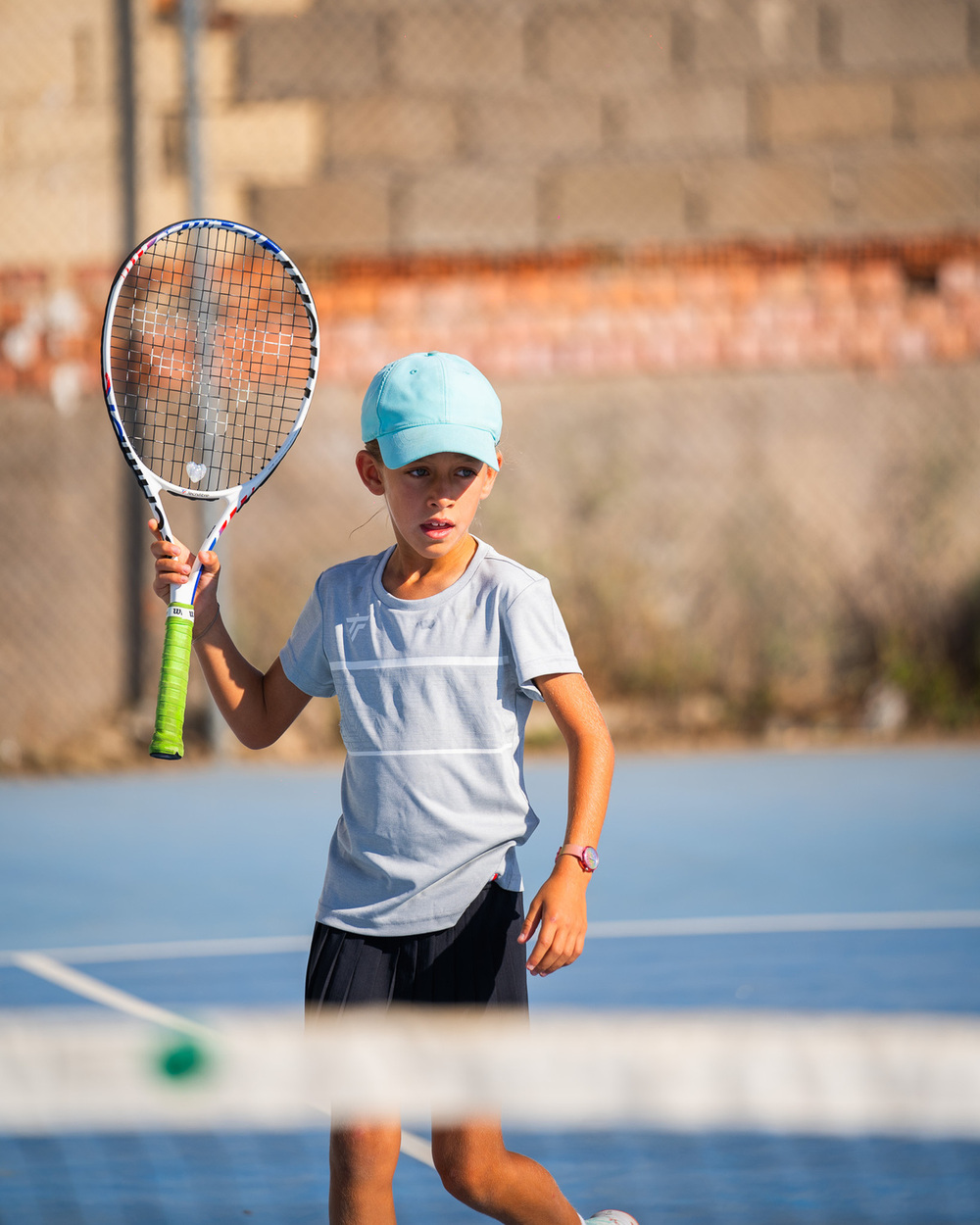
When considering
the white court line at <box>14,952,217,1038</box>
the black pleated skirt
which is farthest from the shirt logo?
the white court line at <box>14,952,217,1038</box>

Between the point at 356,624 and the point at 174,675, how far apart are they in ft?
0.88

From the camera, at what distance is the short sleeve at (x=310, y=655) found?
215 cm

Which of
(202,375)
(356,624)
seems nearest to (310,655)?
(356,624)

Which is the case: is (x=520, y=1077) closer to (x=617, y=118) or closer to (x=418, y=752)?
(x=418, y=752)

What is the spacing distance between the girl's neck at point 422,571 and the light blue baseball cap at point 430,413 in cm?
12

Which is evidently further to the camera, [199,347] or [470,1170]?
[199,347]

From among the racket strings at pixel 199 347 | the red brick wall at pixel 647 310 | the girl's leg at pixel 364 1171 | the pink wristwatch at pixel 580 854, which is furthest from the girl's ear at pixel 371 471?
the red brick wall at pixel 647 310

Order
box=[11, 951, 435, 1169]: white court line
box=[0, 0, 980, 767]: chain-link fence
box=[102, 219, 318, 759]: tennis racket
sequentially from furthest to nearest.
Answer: box=[0, 0, 980, 767]: chain-link fence → box=[11, 951, 435, 1169]: white court line → box=[102, 219, 318, 759]: tennis racket

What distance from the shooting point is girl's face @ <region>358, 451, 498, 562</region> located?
6.69 feet

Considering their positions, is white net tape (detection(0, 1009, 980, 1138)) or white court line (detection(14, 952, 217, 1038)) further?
white court line (detection(14, 952, 217, 1038))

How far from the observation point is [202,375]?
19.9 feet

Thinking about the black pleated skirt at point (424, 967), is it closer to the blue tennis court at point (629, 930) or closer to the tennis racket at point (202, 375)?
the tennis racket at point (202, 375)

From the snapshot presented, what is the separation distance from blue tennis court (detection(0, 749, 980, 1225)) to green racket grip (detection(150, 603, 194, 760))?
80 centimetres

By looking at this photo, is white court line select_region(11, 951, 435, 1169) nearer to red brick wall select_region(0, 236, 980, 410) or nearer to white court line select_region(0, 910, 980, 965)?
white court line select_region(0, 910, 980, 965)
